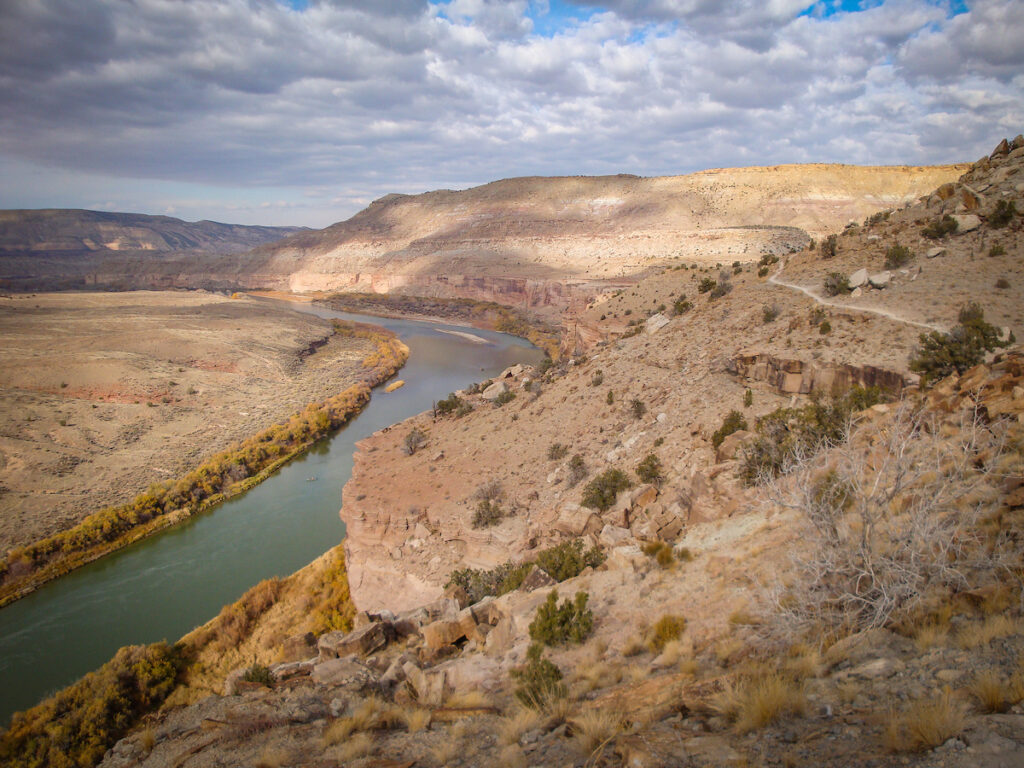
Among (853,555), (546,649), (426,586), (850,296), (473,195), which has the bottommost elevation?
(426,586)

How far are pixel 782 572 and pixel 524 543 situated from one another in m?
7.12

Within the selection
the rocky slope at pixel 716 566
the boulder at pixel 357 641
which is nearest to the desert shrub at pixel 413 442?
the rocky slope at pixel 716 566

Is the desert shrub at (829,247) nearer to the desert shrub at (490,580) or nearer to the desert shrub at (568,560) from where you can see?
the desert shrub at (568,560)

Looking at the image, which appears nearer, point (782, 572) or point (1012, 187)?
point (782, 572)

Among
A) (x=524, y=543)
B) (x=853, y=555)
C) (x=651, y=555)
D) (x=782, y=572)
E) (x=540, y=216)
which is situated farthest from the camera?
(x=540, y=216)

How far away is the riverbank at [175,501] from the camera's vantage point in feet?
61.3

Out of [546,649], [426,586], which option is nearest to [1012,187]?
[546,649]

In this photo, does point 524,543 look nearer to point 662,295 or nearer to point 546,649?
point 546,649

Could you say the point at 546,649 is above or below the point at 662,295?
below

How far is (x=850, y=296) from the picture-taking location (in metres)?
15.7

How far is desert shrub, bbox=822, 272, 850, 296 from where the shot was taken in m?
16.2

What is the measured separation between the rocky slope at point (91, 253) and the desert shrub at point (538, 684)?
117 metres

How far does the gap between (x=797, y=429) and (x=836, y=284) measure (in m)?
7.95

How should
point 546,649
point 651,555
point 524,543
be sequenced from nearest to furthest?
point 546,649 < point 651,555 < point 524,543
